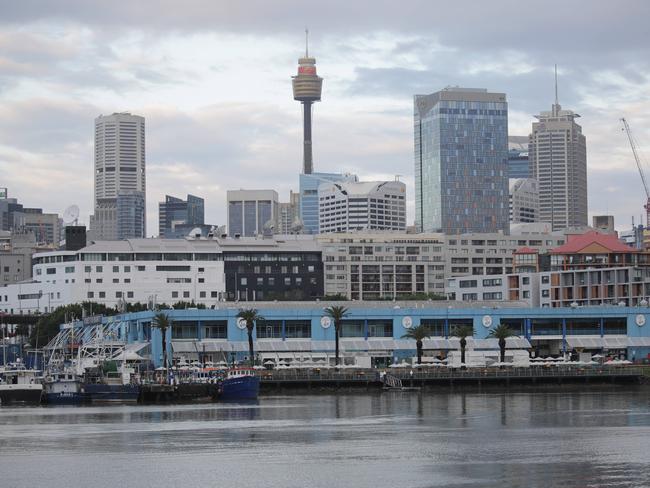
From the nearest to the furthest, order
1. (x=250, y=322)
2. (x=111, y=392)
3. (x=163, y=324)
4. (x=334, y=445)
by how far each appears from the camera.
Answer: (x=334, y=445) < (x=111, y=392) < (x=163, y=324) < (x=250, y=322)

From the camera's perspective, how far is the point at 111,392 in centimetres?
16825

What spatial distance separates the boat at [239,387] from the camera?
16562 cm

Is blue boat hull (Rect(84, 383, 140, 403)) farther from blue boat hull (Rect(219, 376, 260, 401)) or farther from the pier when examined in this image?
the pier

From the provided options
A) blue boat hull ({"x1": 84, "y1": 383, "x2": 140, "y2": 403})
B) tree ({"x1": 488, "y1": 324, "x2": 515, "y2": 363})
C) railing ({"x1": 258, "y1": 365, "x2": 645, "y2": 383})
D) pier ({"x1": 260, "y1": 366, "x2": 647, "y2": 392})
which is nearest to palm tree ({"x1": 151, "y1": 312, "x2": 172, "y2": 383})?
railing ({"x1": 258, "y1": 365, "x2": 645, "y2": 383})

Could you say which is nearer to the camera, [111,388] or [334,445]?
[334,445]

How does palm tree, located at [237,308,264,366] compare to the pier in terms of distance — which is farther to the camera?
palm tree, located at [237,308,264,366]

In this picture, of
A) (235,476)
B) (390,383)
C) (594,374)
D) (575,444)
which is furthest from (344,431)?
(594,374)

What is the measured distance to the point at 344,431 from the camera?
120 meters

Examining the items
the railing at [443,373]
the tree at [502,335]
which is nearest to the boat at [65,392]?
the railing at [443,373]

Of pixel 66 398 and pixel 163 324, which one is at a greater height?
pixel 163 324

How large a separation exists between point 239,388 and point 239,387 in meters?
0.18

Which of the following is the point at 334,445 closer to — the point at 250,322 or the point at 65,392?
the point at 65,392

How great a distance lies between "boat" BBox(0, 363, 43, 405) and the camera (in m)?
168

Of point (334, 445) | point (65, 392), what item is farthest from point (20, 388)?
point (334, 445)
